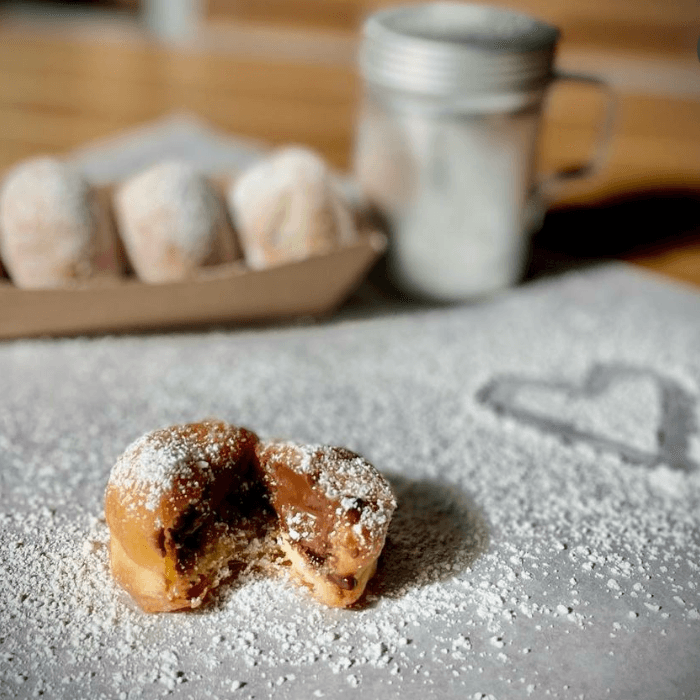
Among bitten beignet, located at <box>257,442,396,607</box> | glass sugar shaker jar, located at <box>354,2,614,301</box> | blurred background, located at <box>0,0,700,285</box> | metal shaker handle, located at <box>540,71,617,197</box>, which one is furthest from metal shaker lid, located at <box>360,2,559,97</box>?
bitten beignet, located at <box>257,442,396,607</box>

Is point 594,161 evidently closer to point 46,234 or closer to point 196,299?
point 196,299

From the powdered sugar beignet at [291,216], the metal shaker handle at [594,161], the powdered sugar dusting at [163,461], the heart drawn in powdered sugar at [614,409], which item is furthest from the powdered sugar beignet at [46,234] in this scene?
the metal shaker handle at [594,161]

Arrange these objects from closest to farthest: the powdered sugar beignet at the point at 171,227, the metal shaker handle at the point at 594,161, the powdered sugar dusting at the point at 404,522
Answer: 1. the powdered sugar dusting at the point at 404,522
2. the powdered sugar beignet at the point at 171,227
3. the metal shaker handle at the point at 594,161

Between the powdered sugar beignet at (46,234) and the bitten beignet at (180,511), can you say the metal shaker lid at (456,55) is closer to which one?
the powdered sugar beignet at (46,234)

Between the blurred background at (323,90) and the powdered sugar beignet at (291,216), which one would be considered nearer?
the powdered sugar beignet at (291,216)

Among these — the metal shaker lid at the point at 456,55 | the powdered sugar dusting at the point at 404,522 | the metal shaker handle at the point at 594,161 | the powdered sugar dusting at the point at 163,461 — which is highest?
the metal shaker lid at the point at 456,55

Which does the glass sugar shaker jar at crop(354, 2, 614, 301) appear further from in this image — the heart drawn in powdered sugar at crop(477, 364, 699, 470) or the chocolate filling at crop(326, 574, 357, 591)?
the chocolate filling at crop(326, 574, 357, 591)
